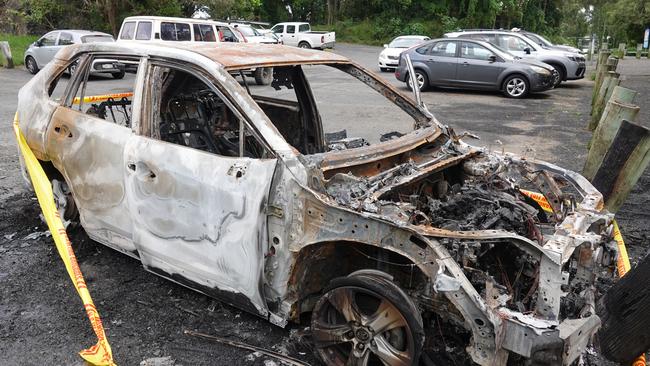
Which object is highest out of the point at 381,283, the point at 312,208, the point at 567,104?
the point at 312,208

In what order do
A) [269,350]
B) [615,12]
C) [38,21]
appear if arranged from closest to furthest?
[269,350] < [38,21] < [615,12]

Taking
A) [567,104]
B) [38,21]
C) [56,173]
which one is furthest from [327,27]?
[56,173]

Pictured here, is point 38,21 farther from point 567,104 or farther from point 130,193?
point 130,193

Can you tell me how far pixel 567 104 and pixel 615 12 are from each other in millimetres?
32435

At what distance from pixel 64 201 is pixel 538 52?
49.0ft

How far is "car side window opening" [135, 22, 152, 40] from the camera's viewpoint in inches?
611

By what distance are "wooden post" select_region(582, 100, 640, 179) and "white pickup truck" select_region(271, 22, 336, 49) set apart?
83.2 feet

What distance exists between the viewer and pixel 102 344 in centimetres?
294

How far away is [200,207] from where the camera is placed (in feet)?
10.7

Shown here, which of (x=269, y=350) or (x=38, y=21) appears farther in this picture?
(x=38, y=21)

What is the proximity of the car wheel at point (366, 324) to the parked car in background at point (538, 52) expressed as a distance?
14.7 meters

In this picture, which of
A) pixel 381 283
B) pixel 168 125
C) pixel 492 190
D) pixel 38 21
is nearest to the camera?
pixel 381 283

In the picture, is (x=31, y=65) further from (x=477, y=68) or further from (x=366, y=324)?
(x=366, y=324)

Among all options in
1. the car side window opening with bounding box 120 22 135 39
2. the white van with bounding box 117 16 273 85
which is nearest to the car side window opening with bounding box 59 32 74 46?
the white van with bounding box 117 16 273 85
